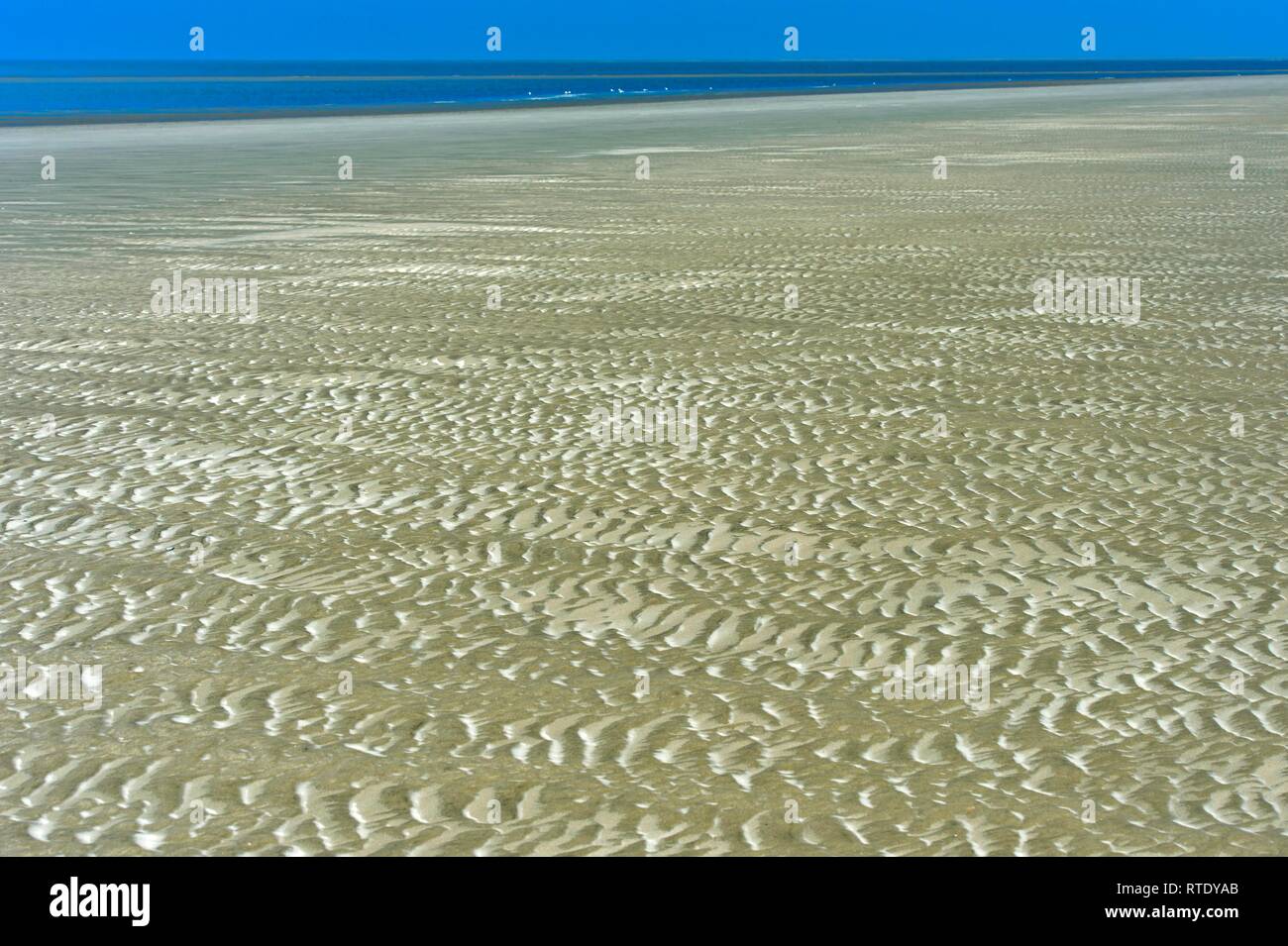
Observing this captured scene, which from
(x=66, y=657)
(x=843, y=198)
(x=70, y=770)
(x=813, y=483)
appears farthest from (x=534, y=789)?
(x=843, y=198)

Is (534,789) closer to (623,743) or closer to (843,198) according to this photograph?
(623,743)

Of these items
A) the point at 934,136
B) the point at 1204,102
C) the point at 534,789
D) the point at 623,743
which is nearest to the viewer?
the point at 534,789

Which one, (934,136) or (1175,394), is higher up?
(934,136)

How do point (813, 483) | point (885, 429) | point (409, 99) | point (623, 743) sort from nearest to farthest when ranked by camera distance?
point (623, 743), point (813, 483), point (885, 429), point (409, 99)

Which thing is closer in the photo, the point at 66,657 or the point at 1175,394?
the point at 66,657

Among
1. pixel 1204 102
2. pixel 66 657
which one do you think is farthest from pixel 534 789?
pixel 1204 102
